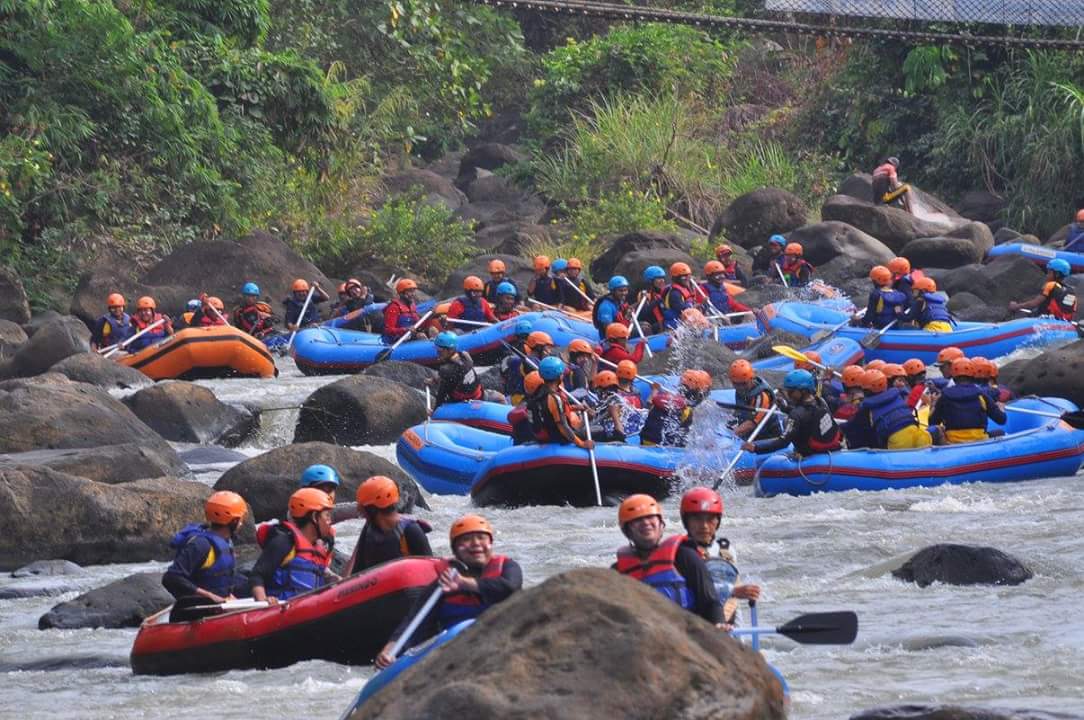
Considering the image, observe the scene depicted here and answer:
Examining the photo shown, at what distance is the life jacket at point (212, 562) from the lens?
9.39m

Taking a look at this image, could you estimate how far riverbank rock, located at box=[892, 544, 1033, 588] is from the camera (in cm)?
1062

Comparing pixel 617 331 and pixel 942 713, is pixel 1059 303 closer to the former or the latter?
pixel 617 331

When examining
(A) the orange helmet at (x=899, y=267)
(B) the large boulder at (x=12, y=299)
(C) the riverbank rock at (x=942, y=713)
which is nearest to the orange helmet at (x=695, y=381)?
(A) the orange helmet at (x=899, y=267)

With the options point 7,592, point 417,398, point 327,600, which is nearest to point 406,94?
point 417,398

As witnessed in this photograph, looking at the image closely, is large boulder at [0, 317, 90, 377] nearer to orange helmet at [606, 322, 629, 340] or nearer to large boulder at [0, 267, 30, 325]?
large boulder at [0, 267, 30, 325]

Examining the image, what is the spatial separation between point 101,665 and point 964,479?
677cm

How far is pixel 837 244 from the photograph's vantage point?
2717cm

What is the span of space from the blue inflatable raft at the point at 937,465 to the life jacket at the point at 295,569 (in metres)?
5.54

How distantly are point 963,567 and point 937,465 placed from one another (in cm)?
333

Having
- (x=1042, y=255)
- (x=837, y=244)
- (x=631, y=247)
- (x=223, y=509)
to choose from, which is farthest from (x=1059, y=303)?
A: (x=223, y=509)

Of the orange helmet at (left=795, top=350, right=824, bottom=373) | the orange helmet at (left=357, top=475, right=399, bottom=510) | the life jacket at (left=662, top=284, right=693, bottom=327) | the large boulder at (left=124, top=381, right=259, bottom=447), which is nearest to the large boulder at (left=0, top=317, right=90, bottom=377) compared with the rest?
the large boulder at (left=124, top=381, right=259, bottom=447)

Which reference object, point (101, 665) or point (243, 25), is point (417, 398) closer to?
point (101, 665)

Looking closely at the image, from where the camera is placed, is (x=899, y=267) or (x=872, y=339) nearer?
(x=872, y=339)

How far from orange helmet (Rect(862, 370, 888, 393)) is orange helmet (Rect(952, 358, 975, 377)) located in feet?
1.77
